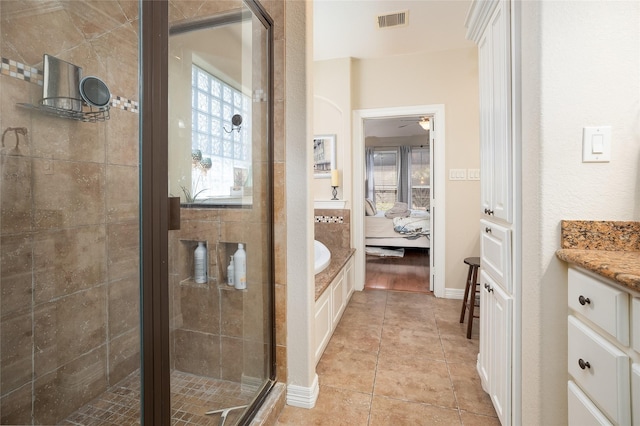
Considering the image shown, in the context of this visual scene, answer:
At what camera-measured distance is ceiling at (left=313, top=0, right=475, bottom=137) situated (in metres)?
2.51

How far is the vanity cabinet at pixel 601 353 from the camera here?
2.56 ft

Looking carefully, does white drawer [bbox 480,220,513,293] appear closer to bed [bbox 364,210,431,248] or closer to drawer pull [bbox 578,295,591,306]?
drawer pull [bbox 578,295,591,306]

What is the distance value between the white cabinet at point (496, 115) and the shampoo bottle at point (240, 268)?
1.25m

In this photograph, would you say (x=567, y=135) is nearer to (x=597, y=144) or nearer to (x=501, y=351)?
(x=597, y=144)

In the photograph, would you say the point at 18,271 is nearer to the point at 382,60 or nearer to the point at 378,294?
the point at 378,294

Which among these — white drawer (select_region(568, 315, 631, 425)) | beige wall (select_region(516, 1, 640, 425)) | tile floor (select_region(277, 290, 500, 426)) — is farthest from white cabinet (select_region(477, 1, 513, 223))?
tile floor (select_region(277, 290, 500, 426))

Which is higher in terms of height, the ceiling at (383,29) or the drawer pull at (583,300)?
the ceiling at (383,29)

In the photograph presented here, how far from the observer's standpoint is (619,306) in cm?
80

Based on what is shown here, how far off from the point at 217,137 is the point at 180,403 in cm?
111


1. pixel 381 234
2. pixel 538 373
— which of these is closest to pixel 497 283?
pixel 538 373

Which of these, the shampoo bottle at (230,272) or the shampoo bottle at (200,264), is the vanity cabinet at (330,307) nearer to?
the shampoo bottle at (230,272)

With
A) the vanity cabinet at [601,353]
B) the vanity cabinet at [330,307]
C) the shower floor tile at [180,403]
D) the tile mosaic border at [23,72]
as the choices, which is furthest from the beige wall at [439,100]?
the tile mosaic border at [23,72]

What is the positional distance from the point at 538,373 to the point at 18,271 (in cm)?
202

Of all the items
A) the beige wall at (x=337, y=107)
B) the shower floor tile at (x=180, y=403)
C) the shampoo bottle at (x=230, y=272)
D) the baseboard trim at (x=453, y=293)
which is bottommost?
the baseboard trim at (x=453, y=293)
